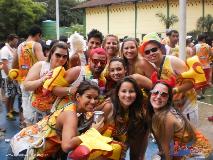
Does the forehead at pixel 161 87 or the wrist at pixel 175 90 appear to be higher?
the forehead at pixel 161 87

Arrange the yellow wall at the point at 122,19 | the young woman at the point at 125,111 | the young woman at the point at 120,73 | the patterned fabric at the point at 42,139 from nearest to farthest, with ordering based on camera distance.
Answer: the patterned fabric at the point at 42,139 < the young woman at the point at 125,111 < the young woman at the point at 120,73 < the yellow wall at the point at 122,19

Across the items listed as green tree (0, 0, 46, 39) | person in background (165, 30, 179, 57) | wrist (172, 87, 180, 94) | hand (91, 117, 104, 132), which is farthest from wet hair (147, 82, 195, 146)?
green tree (0, 0, 46, 39)

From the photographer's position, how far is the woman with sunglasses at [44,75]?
5379mm

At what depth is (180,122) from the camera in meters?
4.22

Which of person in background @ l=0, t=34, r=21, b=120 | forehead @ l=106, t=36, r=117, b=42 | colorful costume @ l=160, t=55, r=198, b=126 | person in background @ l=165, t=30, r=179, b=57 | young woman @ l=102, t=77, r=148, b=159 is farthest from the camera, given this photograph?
person in background @ l=165, t=30, r=179, b=57

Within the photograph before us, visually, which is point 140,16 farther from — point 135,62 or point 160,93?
point 160,93

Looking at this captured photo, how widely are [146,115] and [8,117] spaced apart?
618 cm

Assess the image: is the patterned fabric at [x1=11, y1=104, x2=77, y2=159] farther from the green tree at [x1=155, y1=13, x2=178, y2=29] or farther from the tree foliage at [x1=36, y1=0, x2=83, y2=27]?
the tree foliage at [x1=36, y1=0, x2=83, y2=27]

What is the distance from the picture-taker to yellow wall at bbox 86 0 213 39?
31.8 meters

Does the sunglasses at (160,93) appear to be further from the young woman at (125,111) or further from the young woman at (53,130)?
the young woman at (53,130)

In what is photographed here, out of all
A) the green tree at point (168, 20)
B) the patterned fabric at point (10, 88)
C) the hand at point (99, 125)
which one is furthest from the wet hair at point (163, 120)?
the green tree at point (168, 20)

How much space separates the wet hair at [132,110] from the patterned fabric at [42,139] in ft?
1.68

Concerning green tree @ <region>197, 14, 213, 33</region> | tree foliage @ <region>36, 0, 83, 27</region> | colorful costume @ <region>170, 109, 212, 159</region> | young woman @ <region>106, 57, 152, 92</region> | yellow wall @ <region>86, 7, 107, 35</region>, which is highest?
tree foliage @ <region>36, 0, 83, 27</region>

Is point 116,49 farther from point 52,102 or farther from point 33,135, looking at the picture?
point 33,135
